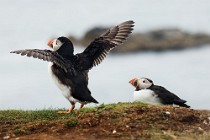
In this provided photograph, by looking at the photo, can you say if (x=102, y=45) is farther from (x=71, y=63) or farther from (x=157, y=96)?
(x=157, y=96)

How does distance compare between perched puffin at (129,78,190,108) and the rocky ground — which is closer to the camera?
the rocky ground

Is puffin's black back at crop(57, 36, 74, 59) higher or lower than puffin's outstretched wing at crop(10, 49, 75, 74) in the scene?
higher

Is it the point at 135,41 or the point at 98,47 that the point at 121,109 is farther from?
the point at 135,41

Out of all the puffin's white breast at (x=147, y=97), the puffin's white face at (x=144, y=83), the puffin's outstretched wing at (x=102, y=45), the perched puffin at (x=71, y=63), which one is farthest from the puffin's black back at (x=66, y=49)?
the puffin's white face at (x=144, y=83)

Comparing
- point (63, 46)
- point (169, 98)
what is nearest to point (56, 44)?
point (63, 46)

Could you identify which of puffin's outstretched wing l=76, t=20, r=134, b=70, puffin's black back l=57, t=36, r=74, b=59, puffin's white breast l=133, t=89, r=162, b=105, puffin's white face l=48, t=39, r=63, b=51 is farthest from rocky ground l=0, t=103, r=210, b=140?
puffin's white breast l=133, t=89, r=162, b=105

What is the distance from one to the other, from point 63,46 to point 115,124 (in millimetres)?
2765

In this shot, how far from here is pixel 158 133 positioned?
11.2 metres

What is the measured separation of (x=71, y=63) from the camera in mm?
13219

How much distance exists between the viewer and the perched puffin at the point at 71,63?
12680 millimetres

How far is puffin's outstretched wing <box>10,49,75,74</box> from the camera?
12.4 m

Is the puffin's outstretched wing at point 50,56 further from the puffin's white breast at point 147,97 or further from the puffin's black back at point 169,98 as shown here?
the puffin's black back at point 169,98

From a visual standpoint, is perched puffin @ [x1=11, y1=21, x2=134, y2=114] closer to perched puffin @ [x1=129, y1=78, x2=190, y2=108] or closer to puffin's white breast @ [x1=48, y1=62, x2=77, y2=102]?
puffin's white breast @ [x1=48, y1=62, x2=77, y2=102]

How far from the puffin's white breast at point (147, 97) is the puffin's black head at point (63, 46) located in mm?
2266
